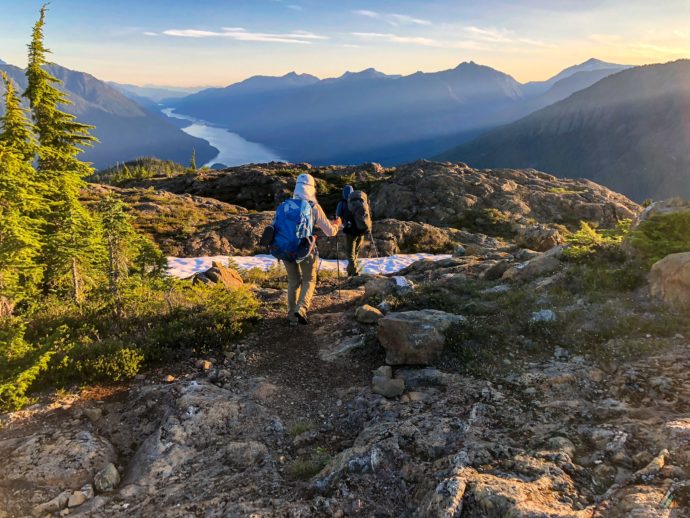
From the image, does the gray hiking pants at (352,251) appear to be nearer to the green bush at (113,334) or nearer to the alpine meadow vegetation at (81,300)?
the green bush at (113,334)

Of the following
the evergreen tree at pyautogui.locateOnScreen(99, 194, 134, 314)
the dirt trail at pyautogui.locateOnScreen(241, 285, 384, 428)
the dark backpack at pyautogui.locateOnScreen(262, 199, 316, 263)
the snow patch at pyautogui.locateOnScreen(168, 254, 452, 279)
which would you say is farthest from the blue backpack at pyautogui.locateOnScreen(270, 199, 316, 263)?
the snow patch at pyautogui.locateOnScreen(168, 254, 452, 279)

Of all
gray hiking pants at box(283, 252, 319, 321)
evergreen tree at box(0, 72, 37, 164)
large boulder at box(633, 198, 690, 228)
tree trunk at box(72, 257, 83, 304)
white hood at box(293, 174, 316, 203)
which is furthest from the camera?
evergreen tree at box(0, 72, 37, 164)

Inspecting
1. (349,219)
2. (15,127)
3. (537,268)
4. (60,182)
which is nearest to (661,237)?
(537,268)

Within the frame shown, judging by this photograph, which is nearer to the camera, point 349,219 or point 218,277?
point 218,277

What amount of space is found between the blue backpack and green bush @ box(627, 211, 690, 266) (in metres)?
7.25

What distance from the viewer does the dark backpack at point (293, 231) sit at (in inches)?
339

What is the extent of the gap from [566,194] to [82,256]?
145ft

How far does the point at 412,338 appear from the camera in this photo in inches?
289

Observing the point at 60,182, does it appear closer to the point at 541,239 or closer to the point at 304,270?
the point at 304,270

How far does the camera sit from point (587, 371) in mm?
6363

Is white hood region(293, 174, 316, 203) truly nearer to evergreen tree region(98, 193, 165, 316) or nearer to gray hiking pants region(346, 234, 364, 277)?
evergreen tree region(98, 193, 165, 316)

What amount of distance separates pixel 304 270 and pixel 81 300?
17.1ft

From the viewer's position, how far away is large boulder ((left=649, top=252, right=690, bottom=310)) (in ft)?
24.7

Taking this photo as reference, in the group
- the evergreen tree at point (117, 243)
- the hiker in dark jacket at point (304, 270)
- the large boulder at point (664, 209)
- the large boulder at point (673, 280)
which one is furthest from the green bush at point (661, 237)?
the evergreen tree at point (117, 243)
